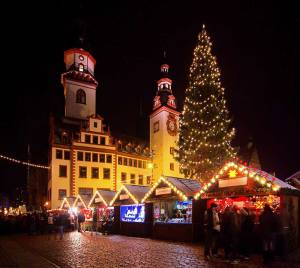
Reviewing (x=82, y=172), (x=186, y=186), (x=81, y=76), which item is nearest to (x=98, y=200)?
(x=186, y=186)

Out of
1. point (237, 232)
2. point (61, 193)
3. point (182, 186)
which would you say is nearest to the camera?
point (237, 232)

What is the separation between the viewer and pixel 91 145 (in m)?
54.0

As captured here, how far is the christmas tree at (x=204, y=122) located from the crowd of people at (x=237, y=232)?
17013 millimetres

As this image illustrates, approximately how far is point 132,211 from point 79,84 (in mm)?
39358

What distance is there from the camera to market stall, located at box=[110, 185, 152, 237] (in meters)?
24.1

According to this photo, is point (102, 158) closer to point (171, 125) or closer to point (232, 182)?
point (171, 125)

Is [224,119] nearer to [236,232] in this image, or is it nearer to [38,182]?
[236,232]

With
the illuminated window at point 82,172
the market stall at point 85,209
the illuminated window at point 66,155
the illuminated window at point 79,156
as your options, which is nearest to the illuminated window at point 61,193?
the illuminated window at point 82,172

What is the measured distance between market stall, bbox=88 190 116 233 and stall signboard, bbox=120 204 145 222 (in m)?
1.50

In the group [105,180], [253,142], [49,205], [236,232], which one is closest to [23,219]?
[49,205]

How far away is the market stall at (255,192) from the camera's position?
48.1 feet

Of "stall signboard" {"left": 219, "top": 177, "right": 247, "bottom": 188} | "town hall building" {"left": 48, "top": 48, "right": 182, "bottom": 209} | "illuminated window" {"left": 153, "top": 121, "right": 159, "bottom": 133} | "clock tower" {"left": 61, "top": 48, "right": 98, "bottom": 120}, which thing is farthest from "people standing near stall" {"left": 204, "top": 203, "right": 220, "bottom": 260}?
"illuminated window" {"left": 153, "top": 121, "right": 159, "bottom": 133}

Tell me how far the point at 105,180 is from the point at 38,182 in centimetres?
1467

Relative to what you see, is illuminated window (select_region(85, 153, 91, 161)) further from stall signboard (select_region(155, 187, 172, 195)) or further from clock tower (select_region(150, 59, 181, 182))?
stall signboard (select_region(155, 187, 172, 195))
